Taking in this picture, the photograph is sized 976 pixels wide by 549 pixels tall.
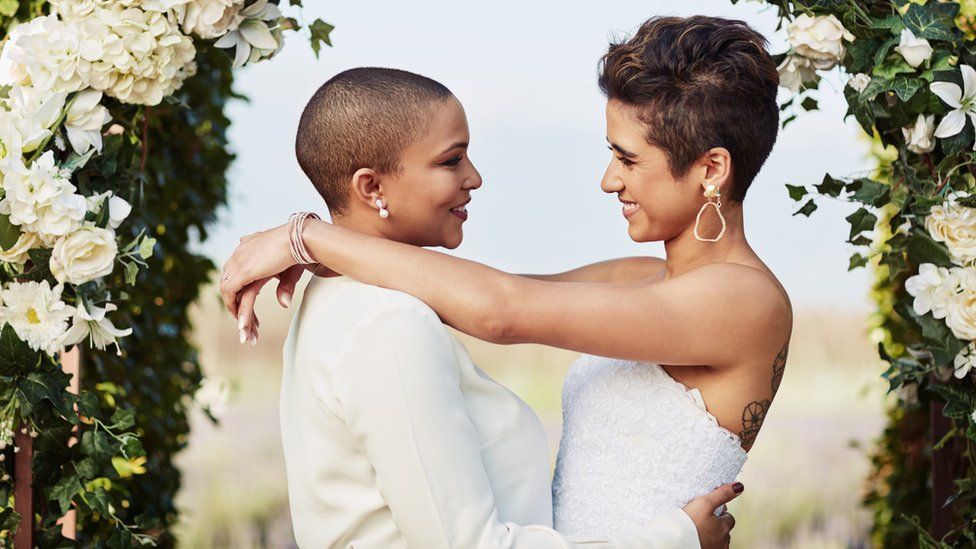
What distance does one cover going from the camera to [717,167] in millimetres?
2221

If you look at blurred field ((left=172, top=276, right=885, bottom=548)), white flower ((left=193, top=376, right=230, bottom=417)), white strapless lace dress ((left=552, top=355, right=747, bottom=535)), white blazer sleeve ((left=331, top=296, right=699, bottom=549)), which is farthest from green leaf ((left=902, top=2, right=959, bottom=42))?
A: blurred field ((left=172, top=276, right=885, bottom=548))

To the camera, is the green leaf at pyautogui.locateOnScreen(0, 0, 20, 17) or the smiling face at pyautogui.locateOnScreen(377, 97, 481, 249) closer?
the smiling face at pyautogui.locateOnScreen(377, 97, 481, 249)

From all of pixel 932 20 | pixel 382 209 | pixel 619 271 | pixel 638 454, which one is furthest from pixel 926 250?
pixel 382 209

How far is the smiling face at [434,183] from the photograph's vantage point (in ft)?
6.78

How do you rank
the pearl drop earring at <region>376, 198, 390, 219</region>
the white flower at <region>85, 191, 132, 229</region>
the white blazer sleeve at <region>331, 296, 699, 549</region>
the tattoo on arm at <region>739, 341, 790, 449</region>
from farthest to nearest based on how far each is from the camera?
1. the white flower at <region>85, 191, 132, 229</region>
2. the tattoo on arm at <region>739, 341, 790, 449</region>
3. the pearl drop earring at <region>376, 198, 390, 219</region>
4. the white blazer sleeve at <region>331, 296, 699, 549</region>

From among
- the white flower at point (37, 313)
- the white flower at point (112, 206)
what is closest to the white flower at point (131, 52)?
the white flower at point (112, 206)

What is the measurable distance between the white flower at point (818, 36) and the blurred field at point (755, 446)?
461cm

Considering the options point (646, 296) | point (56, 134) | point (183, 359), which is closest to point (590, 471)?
point (646, 296)

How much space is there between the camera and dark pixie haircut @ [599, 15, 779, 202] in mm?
2184

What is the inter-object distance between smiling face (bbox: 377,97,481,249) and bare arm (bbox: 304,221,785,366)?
10 centimetres

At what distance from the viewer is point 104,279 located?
2.74 meters

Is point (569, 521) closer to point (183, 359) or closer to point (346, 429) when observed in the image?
point (346, 429)

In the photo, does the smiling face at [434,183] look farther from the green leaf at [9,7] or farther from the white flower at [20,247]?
the green leaf at [9,7]

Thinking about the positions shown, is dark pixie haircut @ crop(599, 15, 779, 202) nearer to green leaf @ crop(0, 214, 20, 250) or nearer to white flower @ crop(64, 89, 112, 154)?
white flower @ crop(64, 89, 112, 154)
